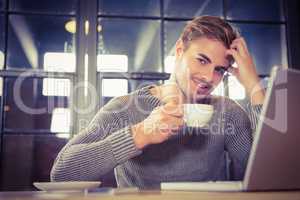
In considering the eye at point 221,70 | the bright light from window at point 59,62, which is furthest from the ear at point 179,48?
the bright light from window at point 59,62

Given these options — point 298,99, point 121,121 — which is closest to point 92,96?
point 121,121

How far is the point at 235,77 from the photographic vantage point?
7.52 feet

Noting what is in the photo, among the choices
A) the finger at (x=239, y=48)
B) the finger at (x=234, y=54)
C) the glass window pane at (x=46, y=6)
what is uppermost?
the glass window pane at (x=46, y=6)

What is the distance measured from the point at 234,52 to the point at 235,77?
0.14m

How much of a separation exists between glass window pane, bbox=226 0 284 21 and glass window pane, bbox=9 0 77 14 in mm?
923

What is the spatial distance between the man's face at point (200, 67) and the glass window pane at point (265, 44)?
271 mm

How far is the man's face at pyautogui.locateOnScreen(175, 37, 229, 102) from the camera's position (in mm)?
2197

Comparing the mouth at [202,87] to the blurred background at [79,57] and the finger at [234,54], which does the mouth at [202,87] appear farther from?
the finger at [234,54]

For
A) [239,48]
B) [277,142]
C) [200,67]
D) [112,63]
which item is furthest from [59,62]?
[277,142]

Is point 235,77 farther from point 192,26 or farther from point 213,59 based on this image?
point 192,26

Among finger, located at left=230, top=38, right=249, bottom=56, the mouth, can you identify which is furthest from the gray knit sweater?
finger, located at left=230, top=38, right=249, bottom=56

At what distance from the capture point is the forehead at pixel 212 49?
2.24m

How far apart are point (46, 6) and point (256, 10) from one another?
125 centimetres

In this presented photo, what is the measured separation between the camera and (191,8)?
8.05 feet
